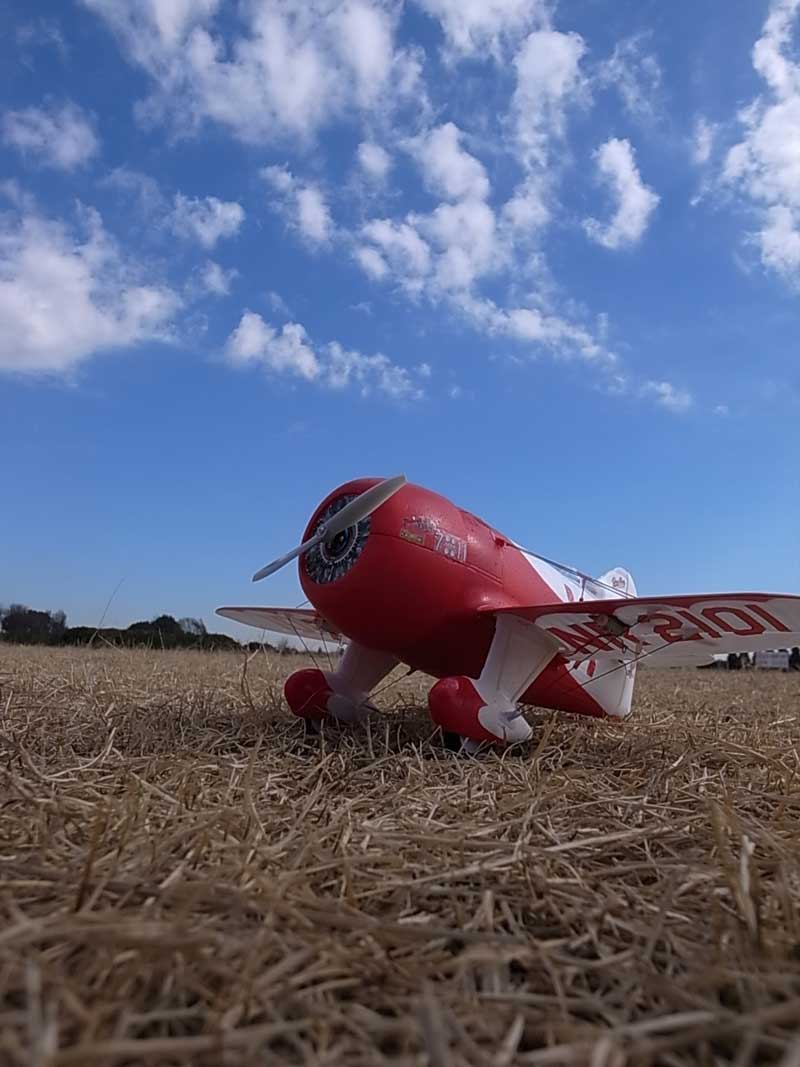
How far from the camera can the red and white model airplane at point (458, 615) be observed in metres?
Answer: 2.52

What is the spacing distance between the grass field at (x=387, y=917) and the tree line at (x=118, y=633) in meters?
7.45

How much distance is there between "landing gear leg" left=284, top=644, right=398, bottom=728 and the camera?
2812 mm

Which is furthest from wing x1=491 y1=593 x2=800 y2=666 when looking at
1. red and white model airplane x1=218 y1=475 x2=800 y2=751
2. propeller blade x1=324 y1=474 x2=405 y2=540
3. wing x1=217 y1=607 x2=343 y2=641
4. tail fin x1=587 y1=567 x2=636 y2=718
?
wing x1=217 y1=607 x2=343 y2=641

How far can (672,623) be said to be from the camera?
2598mm

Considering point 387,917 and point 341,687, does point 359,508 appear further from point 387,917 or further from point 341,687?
point 387,917

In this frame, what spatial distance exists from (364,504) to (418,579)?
1.04 feet

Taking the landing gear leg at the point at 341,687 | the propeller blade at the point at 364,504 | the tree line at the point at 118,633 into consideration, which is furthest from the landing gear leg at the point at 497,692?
the tree line at the point at 118,633

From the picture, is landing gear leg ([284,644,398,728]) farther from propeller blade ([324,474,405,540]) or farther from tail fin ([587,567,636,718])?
tail fin ([587,567,636,718])

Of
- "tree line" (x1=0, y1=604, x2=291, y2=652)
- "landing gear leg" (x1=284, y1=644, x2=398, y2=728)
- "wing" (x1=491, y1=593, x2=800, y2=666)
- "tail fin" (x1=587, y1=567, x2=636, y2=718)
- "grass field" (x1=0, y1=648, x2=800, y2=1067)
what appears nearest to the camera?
"grass field" (x1=0, y1=648, x2=800, y2=1067)

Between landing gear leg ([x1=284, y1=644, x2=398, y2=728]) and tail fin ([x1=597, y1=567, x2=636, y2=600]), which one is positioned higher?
tail fin ([x1=597, y1=567, x2=636, y2=600])

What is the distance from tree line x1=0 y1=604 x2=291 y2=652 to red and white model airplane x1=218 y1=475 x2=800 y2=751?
6.45 m

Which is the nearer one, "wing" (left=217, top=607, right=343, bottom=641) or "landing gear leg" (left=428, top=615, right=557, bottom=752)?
"landing gear leg" (left=428, top=615, right=557, bottom=752)

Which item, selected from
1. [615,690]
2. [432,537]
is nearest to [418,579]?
[432,537]

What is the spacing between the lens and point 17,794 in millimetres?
1499
